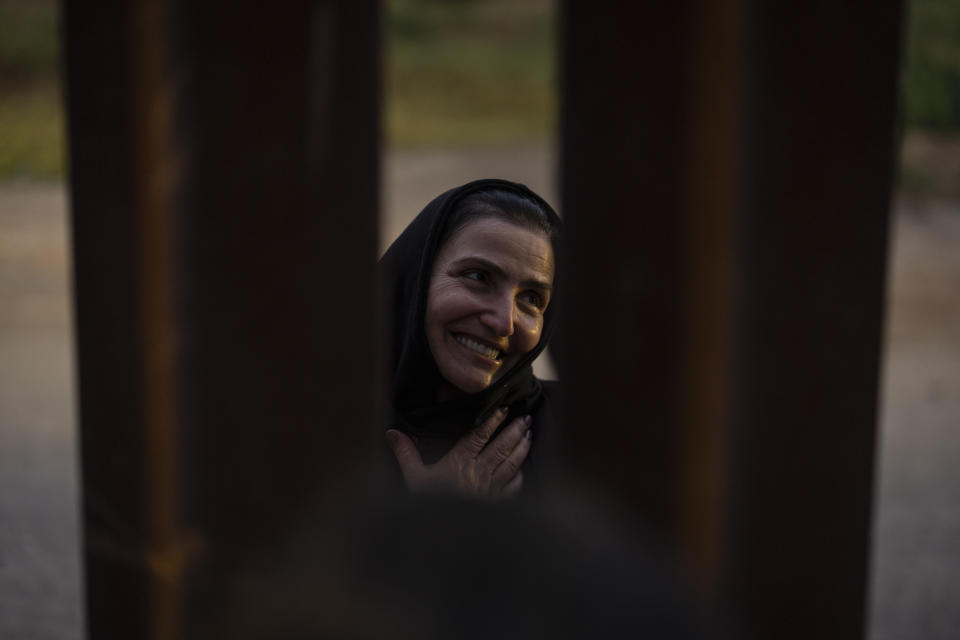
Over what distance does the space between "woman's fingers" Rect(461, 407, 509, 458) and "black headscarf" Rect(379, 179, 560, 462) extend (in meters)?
0.02

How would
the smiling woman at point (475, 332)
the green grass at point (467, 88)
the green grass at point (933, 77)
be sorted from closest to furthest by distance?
the smiling woman at point (475, 332), the green grass at point (933, 77), the green grass at point (467, 88)

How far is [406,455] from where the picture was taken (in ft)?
3.99

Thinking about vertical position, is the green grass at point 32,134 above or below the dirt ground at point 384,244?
above

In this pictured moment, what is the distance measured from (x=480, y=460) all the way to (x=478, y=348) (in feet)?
0.49

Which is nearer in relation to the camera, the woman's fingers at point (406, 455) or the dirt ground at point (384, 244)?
the woman's fingers at point (406, 455)

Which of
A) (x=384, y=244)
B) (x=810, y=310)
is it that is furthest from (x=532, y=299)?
(x=810, y=310)

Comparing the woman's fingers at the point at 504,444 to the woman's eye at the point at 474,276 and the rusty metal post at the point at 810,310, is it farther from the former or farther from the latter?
the rusty metal post at the point at 810,310

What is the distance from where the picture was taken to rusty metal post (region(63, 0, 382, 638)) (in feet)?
1.36

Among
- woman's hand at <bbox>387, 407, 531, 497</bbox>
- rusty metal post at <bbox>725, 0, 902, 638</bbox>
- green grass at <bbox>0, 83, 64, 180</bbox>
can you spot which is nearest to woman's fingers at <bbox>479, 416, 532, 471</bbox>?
woman's hand at <bbox>387, 407, 531, 497</bbox>

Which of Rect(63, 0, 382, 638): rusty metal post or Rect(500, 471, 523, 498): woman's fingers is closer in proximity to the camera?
Rect(63, 0, 382, 638): rusty metal post

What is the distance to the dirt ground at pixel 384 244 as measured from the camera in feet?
7.19

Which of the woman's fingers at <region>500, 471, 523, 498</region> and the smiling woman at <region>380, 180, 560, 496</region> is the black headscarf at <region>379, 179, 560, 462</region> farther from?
the woman's fingers at <region>500, 471, 523, 498</region>

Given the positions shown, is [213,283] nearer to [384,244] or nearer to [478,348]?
[478,348]

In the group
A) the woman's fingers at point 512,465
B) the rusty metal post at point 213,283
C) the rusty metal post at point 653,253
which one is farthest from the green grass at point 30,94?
the rusty metal post at point 653,253
